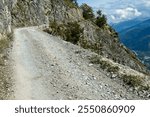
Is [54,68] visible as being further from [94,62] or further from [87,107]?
[87,107]

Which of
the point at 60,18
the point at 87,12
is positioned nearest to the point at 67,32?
the point at 60,18

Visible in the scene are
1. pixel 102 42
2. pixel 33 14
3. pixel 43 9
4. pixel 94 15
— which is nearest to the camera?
pixel 33 14

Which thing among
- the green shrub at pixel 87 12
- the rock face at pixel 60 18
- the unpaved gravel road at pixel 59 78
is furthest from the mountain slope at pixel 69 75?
the green shrub at pixel 87 12

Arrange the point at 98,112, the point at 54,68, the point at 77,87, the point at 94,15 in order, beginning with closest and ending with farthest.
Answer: the point at 98,112
the point at 77,87
the point at 54,68
the point at 94,15

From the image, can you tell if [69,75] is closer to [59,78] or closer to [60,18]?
[59,78]

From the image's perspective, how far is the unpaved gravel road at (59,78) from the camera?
75.7ft

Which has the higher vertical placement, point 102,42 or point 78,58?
point 78,58

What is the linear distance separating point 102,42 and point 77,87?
82.4 metres

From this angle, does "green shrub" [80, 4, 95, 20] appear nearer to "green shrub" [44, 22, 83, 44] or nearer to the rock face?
the rock face

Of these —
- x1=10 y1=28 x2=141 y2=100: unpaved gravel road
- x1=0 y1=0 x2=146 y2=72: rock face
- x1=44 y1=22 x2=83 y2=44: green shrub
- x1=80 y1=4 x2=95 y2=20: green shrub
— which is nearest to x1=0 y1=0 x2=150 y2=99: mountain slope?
x1=10 y1=28 x2=141 y2=100: unpaved gravel road

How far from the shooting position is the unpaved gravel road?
2308 centimetres

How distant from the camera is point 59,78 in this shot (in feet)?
87.1

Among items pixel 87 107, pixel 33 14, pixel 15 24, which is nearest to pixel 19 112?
pixel 87 107

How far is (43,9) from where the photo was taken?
322ft
